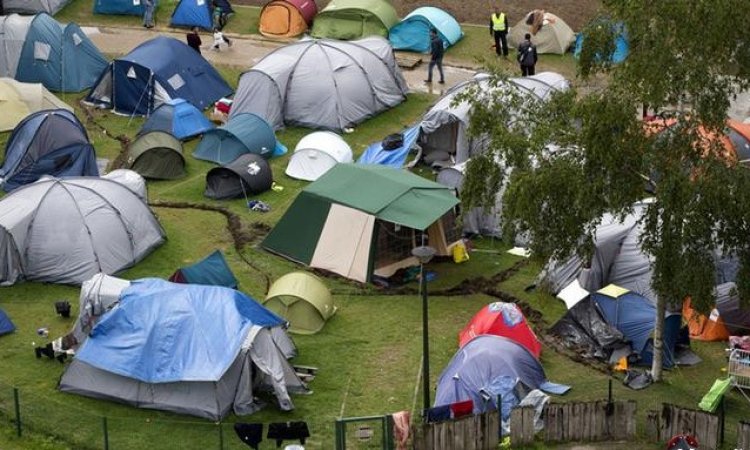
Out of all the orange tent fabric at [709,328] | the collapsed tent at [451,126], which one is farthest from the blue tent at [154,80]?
the orange tent fabric at [709,328]

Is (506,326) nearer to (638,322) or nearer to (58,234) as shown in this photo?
(638,322)

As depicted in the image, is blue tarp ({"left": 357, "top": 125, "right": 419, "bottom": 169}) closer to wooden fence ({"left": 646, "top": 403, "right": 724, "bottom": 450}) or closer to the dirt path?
the dirt path

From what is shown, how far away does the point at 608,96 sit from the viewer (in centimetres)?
2433

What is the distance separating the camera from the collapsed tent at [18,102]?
39344mm

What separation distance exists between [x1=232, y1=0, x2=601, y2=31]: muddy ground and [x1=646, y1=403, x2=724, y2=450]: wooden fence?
2494cm

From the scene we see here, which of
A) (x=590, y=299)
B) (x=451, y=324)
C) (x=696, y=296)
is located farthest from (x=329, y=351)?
(x=696, y=296)

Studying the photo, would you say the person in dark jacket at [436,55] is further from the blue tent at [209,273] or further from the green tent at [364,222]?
the blue tent at [209,273]

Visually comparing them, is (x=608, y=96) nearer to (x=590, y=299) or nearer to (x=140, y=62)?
(x=590, y=299)

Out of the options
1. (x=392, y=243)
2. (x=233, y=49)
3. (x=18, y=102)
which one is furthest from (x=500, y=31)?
(x=392, y=243)

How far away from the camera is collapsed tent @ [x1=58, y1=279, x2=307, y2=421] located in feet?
84.7

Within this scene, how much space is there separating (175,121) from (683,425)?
18.2 meters

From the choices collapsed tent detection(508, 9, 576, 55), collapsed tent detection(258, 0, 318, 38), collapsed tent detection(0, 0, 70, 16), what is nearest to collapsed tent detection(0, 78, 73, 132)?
collapsed tent detection(0, 0, 70, 16)

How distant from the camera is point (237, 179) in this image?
35.6 m

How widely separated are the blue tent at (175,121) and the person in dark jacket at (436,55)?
23.6ft
